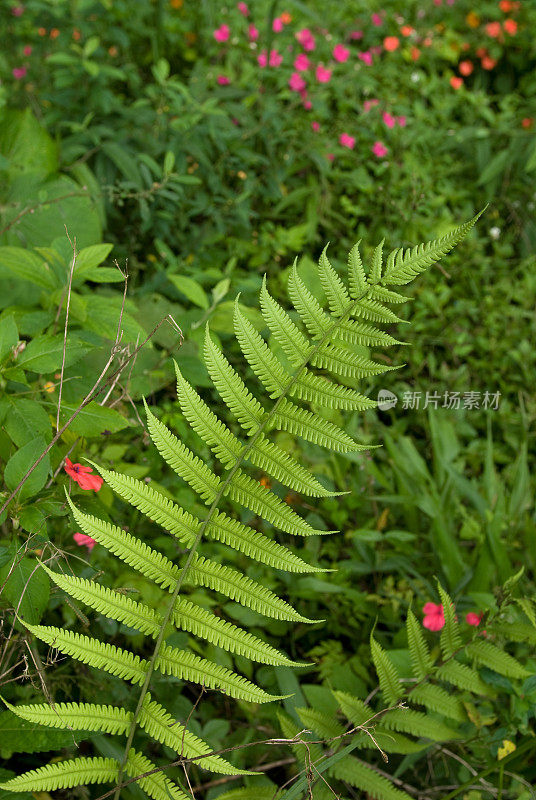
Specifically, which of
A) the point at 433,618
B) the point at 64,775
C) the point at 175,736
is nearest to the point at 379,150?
the point at 433,618

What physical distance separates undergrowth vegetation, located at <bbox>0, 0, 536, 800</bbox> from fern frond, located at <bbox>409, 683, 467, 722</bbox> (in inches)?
0.5

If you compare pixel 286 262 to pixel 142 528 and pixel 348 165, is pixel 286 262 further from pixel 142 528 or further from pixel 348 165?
pixel 142 528

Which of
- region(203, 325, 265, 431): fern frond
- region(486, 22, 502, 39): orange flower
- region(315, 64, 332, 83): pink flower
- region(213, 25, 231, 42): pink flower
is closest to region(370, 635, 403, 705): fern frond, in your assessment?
region(203, 325, 265, 431): fern frond

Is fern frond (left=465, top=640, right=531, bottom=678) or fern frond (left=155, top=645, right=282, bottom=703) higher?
fern frond (left=155, top=645, right=282, bottom=703)

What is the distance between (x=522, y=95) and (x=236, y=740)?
3910 mm

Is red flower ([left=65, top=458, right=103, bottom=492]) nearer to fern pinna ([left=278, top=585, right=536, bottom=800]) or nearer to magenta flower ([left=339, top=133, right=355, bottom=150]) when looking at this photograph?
fern pinna ([left=278, top=585, right=536, bottom=800])

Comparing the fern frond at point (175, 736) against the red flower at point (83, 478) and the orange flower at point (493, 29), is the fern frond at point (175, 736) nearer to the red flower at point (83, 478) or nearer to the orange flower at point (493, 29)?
the red flower at point (83, 478)

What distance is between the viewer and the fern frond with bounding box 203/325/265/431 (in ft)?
3.50

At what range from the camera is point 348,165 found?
2967 mm

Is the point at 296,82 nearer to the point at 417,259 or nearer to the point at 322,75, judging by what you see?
the point at 322,75

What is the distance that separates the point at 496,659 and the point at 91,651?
2.76 ft

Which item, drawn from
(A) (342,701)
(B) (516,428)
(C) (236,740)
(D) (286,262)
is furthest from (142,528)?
(B) (516,428)

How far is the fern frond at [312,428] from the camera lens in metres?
1.05

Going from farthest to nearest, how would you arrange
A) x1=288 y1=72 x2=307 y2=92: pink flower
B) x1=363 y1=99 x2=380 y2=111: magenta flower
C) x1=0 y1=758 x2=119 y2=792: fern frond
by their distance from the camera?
x1=363 y1=99 x2=380 y2=111: magenta flower < x1=288 y1=72 x2=307 y2=92: pink flower < x1=0 y1=758 x2=119 y2=792: fern frond
